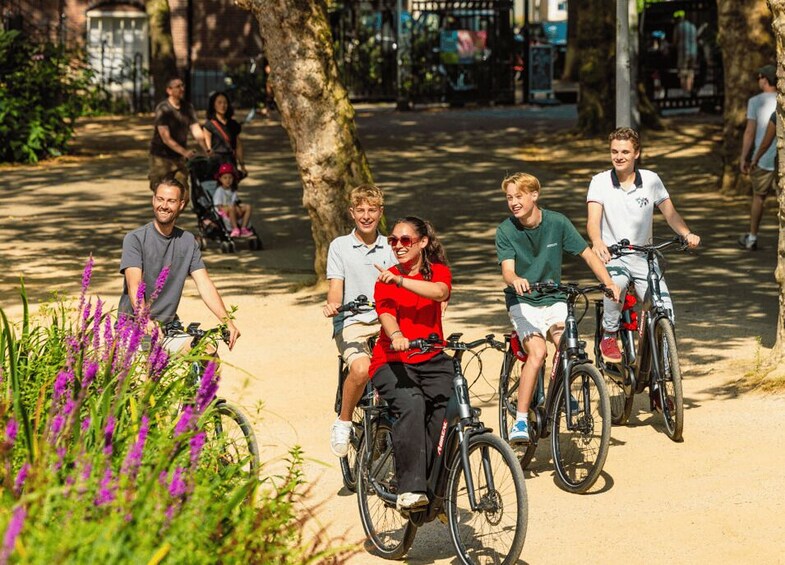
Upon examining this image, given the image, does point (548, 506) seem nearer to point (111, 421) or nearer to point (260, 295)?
point (111, 421)

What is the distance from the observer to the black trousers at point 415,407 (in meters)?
6.77

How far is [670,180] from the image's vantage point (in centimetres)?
2362

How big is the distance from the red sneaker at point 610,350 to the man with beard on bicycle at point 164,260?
2746 millimetres

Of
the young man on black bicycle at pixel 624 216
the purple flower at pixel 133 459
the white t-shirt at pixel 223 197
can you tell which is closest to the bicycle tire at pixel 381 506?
the purple flower at pixel 133 459

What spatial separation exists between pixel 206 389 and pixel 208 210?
12.3 metres

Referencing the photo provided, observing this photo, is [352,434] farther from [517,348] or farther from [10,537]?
[10,537]

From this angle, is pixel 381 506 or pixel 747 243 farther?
pixel 747 243

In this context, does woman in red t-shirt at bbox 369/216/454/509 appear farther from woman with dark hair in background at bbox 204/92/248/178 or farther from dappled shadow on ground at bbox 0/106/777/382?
woman with dark hair in background at bbox 204/92/248/178

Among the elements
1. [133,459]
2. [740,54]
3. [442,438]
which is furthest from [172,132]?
[133,459]

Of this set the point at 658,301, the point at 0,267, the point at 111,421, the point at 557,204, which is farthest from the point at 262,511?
the point at 557,204

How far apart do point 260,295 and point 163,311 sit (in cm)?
670

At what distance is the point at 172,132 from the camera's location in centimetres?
1773

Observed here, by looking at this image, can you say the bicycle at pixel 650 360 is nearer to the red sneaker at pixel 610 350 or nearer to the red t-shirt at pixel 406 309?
the red sneaker at pixel 610 350

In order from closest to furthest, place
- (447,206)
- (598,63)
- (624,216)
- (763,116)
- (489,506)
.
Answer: (489,506) → (624,216) → (763,116) → (447,206) → (598,63)
